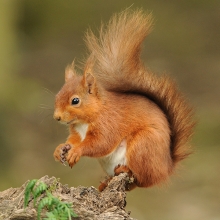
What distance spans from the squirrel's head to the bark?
314mm

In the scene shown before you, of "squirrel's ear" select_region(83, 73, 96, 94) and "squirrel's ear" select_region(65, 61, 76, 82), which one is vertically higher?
"squirrel's ear" select_region(65, 61, 76, 82)

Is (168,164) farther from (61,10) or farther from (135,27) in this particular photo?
(61,10)

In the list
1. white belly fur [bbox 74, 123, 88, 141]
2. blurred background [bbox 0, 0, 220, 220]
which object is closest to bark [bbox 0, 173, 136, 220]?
white belly fur [bbox 74, 123, 88, 141]

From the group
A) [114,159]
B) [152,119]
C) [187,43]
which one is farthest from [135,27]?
[187,43]

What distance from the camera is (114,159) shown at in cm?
247

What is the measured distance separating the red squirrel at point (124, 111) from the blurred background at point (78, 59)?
149cm

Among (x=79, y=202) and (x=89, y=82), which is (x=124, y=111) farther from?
(x=79, y=202)

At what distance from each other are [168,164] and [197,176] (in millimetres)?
2244

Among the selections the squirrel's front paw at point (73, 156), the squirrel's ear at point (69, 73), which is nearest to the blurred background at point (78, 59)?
the squirrel's ear at point (69, 73)

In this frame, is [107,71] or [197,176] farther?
[197,176]

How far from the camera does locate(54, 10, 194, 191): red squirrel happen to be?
242cm

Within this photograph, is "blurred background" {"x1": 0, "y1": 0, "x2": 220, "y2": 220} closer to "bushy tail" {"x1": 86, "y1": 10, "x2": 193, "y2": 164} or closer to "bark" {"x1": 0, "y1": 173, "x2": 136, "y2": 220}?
"bushy tail" {"x1": 86, "y1": 10, "x2": 193, "y2": 164}

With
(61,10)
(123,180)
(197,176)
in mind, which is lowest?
(123,180)

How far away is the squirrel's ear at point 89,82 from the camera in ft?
8.01
